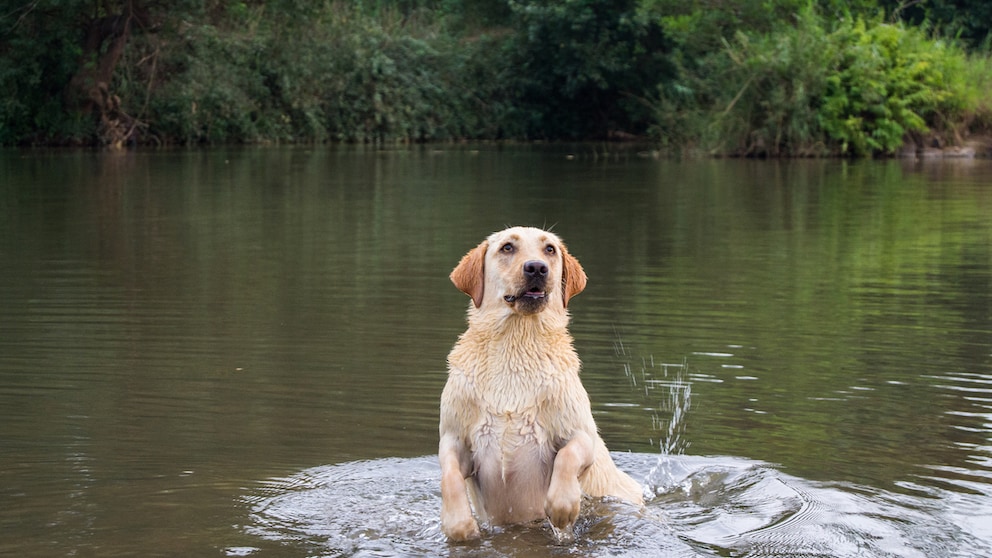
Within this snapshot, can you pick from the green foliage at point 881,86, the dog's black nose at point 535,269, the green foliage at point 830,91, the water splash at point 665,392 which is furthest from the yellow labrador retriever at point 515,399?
the green foliage at point 881,86

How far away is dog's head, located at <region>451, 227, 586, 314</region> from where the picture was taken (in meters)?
6.05

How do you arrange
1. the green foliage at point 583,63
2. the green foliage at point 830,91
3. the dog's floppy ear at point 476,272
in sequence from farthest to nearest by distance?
the green foliage at point 583,63 → the green foliage at point 830,91 → the dog's floppy ear at point 476,272

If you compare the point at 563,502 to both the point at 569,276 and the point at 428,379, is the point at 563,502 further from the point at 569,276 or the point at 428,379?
the point at 428,379

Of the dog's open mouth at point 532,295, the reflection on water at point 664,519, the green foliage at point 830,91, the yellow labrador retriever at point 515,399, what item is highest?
the green foliage at point 830,91

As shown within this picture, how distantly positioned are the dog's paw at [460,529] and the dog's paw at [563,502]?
0.35 m

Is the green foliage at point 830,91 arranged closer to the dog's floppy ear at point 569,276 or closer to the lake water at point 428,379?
the lake water at point 428,379

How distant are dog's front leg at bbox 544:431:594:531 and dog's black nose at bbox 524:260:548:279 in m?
0.80

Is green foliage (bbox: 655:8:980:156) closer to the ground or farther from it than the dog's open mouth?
farther from it

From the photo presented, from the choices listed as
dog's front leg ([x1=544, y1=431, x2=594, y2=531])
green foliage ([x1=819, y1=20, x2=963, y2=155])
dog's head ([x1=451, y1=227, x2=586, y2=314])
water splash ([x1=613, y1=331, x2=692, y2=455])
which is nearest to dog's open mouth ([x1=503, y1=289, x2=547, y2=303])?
dog's head ([x1=451, y1=227, x2=586, y2=314])

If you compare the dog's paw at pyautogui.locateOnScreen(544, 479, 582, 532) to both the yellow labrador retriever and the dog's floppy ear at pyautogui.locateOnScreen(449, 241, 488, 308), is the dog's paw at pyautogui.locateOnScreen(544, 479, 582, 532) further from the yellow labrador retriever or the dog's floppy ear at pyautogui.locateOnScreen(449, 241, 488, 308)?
the dog's floppy ear at pyautogui.locateOnScreen(449, 241, 488, 308)

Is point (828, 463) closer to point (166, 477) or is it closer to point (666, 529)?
point (666, 529)

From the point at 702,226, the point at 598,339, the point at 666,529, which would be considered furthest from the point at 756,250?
the point at 666,529

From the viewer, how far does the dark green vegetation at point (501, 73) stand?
37250mm

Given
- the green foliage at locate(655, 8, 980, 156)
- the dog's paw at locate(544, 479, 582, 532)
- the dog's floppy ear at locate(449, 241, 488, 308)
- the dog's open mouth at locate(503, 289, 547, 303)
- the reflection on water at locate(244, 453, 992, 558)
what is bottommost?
the reflection on water at locate(244, 453, 992, 558)
